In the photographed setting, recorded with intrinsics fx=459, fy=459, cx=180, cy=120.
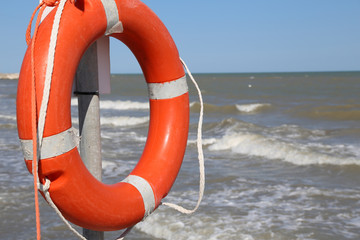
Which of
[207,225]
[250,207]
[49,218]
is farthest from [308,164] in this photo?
[49,218]

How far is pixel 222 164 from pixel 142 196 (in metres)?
3.96

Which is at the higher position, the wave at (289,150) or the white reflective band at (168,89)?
the white reflective band at (168,89)

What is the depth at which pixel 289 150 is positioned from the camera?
21.4 feet

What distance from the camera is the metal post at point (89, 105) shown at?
2010 millimetres

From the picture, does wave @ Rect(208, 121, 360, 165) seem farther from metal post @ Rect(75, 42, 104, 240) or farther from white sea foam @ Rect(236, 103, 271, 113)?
white sea foam @ Rect(236, 103, 271, 113)

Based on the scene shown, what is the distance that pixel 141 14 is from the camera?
6.72 ft

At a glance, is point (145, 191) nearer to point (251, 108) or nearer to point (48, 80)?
point (48, 80)

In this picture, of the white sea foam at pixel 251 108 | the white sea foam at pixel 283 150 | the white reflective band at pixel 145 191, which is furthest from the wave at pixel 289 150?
the white sea foam at pixel 251 108

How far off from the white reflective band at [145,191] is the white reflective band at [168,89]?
44 cm

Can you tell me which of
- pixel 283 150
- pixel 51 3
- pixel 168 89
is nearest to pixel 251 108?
pixel 283 150

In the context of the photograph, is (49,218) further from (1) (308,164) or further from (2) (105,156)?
(1) (308,164)

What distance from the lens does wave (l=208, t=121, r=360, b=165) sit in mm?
6055

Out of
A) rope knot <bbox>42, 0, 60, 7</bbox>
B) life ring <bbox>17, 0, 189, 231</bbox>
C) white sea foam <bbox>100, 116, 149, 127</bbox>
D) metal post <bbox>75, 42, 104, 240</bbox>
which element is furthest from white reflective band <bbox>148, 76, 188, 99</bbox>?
white sea foam <bbox>100, 116, 149, 127</bbox>

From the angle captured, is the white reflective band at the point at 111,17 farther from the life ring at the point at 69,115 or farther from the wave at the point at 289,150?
the wave at the point at 289,150
